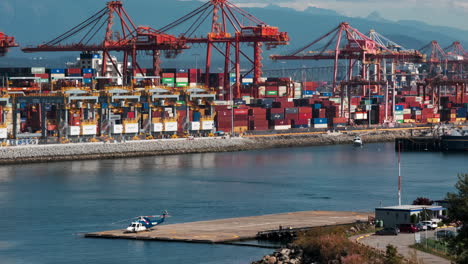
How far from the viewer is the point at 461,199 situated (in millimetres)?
21531

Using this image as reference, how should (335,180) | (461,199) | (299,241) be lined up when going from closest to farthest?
1. (461,199)
2. (299,241)
3. (335,180)

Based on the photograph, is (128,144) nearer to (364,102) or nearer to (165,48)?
(165,48)

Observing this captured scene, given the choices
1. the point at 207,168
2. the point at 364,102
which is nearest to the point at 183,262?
the point at 207,168

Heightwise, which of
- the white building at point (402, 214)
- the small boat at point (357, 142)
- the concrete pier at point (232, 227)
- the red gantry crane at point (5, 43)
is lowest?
the concrete pier at point (232, 227)

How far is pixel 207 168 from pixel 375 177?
29.2 ft

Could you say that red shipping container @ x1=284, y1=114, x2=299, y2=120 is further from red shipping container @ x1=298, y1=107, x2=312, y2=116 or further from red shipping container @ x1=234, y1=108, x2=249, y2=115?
red shipping container @ x1=234, y1=108, x2=249, y2=115

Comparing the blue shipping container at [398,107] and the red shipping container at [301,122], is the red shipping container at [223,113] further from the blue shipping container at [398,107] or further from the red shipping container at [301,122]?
the blue shipping container at [398,107]

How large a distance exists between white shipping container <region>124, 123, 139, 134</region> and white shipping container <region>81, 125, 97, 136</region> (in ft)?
8.37

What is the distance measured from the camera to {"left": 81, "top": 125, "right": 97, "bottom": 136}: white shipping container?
203 feet

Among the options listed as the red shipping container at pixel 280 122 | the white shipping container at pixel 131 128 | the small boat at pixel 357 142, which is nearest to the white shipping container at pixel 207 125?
the white shipping container at pixel 131 128

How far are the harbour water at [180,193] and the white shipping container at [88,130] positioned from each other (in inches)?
163

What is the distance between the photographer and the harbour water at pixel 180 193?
2812 cm

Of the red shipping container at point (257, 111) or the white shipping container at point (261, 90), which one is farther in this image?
the white shipping container at point (261, 90)

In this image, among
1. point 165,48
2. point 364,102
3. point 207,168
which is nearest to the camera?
point 207,168
